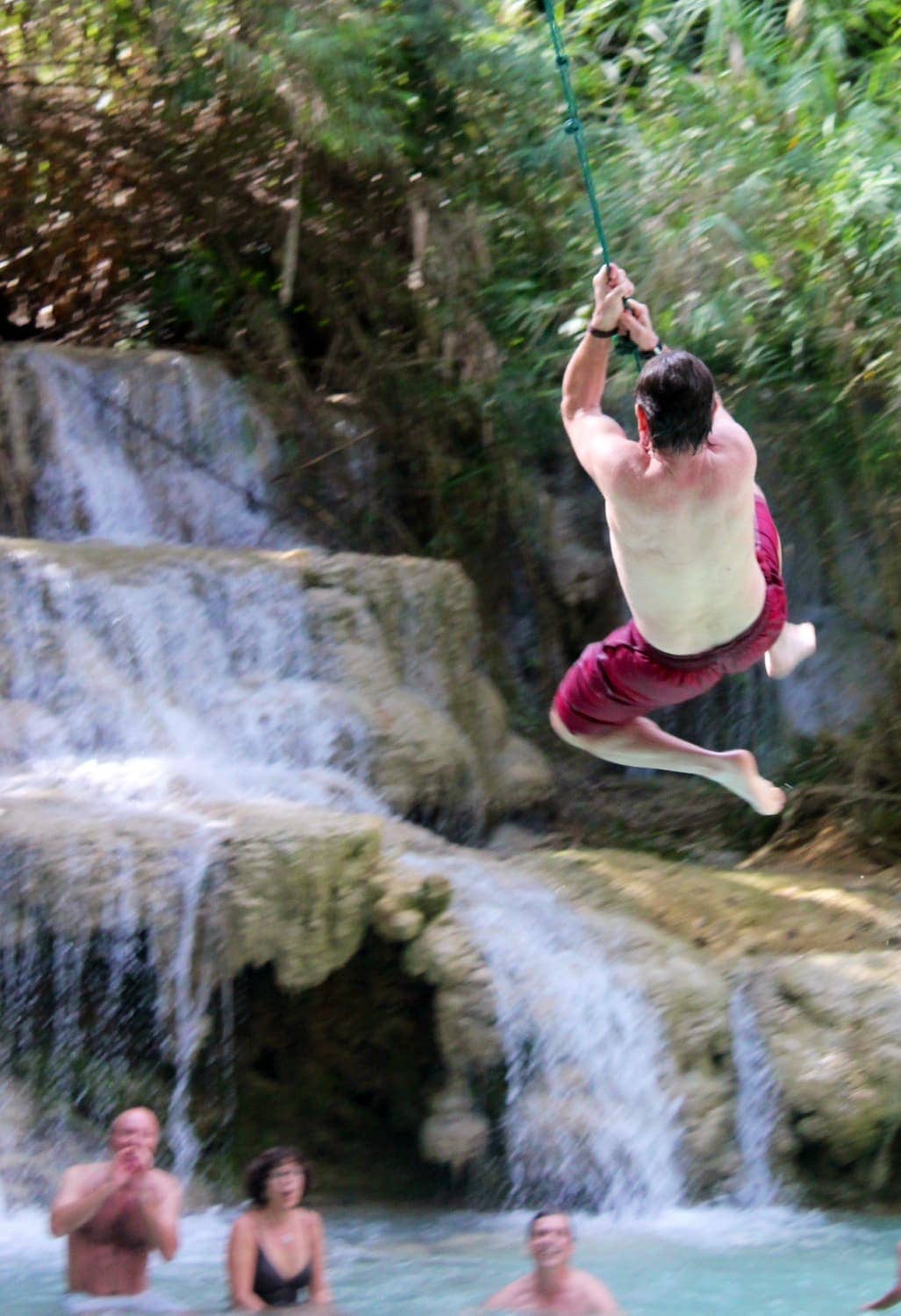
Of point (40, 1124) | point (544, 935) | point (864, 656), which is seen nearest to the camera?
point (40, 1124)

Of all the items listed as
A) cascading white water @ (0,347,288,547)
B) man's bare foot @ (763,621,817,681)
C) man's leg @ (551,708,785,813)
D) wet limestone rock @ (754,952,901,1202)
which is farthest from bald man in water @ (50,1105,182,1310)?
cascading white water @ (0,347,288,547)

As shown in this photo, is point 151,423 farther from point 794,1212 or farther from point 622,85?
point 794,1212

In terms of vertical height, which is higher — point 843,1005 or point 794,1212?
point 843,1005

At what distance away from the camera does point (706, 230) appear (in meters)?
8.05

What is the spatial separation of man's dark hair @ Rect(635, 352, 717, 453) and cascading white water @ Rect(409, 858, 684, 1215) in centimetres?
306

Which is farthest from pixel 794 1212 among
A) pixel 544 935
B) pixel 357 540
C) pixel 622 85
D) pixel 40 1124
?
pixel 622 85

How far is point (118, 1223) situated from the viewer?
15.5 feet

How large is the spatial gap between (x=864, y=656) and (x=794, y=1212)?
145 inches

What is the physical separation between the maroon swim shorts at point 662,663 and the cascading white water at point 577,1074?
2252 mm

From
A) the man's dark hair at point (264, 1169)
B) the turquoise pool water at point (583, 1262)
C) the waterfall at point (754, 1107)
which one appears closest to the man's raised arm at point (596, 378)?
the man's dark hair at point (264, 1169)

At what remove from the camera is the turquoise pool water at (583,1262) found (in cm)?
496

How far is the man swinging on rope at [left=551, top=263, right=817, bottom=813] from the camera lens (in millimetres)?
3412

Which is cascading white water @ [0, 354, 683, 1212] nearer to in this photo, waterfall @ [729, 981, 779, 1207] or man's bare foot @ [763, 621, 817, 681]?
waterfall @ [729, 981, 779, 1207]

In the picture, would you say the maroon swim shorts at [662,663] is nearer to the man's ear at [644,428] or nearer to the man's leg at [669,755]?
the man's leg at [669,755]
